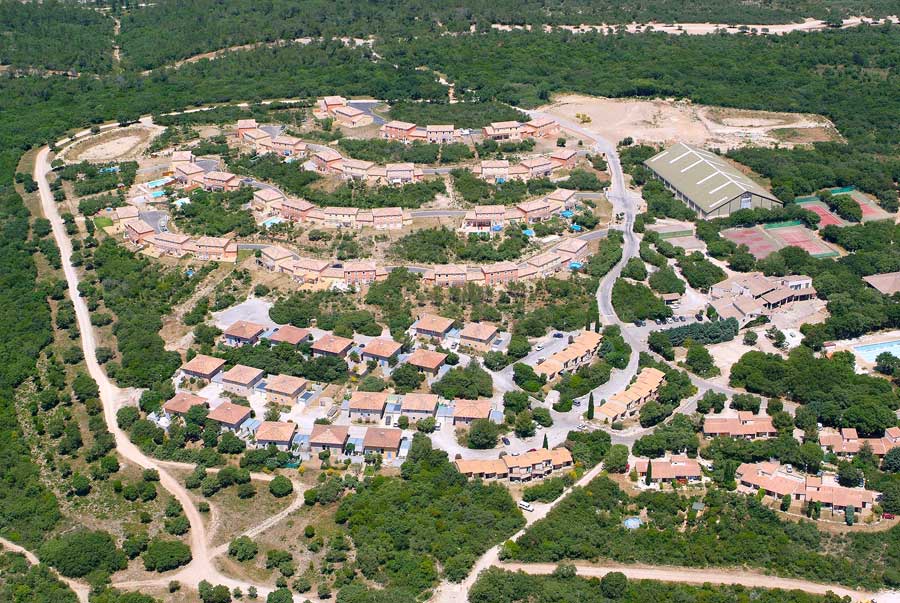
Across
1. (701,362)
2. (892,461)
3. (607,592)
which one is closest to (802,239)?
(701,362)

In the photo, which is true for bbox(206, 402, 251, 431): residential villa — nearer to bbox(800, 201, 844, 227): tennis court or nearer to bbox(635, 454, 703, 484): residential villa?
bbox(635, 454, 703, 484): residential villa

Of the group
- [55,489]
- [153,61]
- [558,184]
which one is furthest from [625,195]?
[153,61]

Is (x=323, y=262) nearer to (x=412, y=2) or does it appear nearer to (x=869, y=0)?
(x=412, y=2)

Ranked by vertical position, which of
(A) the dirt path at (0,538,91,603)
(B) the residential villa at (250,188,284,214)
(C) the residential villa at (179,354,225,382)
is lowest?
(A) the dirt path at (0,538,91,603)

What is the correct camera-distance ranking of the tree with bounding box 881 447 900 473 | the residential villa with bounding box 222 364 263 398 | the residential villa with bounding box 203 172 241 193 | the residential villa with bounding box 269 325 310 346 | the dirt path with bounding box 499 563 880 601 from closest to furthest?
the dirt path with bounding box 499 563 880 601
the tree with bounding box 881 447 900 473
the residential villa with bounding box 222 364 263 398
the residential villa with bounding box 269 325 310 346
the residential villa with bounding box 203 172 241 193

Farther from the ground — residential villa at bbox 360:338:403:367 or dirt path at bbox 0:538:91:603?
residential villa at bbox 360:338:403:367

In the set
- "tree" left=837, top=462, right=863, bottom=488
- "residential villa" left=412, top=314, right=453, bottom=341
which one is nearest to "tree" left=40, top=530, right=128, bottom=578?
"residential villa" left=412, top=314, right=453, bottom=341

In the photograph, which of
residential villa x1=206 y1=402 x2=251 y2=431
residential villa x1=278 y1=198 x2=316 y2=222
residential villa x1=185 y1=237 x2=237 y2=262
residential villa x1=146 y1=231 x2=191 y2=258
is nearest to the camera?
residential villa x1=206 y1=402 x2=251 y2=431

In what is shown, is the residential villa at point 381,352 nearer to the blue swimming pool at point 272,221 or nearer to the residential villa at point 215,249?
the residential villa at point 215,249

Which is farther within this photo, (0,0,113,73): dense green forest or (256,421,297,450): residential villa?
(0,0,113,73): dense green forest
